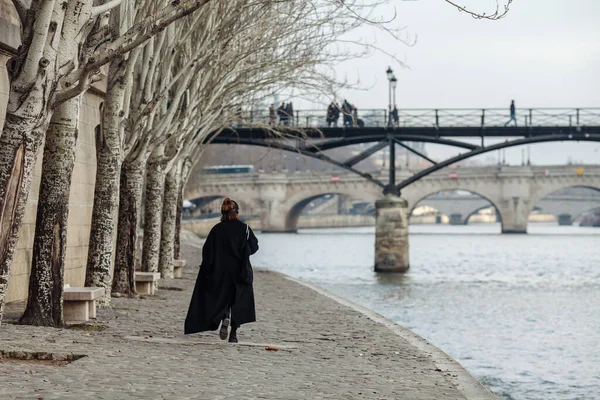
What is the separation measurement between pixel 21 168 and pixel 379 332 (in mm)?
5744

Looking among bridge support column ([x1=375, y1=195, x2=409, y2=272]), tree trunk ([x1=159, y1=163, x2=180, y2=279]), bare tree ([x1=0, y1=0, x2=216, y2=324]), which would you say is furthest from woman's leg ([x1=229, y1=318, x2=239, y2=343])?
bridge support column ([x1=375, y1=195, x2=409, y2=272])

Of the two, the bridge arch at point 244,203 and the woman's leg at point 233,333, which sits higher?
the bridge arch at point 244,203

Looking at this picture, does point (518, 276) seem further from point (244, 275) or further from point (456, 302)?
point (244, 275)

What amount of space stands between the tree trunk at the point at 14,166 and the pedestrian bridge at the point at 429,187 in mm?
79010

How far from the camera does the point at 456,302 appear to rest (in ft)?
90.1

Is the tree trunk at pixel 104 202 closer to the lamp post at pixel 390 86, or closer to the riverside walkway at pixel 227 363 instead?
the riverside walkway at pixel 227 363

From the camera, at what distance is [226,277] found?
424 inches

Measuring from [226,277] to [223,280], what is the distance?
1.7 inches

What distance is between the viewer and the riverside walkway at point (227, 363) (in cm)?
749

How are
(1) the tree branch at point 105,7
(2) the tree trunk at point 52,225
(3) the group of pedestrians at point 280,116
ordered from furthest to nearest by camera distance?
1. (3) the group of pedestrians at point 280,116
2. (2) the tree trunk at point 52,225
3. (1) the tree branch at point 105,7

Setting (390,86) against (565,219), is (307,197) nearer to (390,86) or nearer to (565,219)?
(390,86)

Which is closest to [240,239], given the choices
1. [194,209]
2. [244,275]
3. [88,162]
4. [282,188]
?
[244,275]

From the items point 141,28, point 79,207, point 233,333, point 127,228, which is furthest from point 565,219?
point 141,28

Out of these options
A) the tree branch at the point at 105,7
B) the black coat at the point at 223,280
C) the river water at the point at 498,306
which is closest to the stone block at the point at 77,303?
the black coat at the point at 223,280
